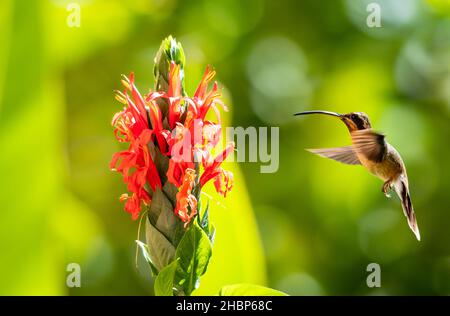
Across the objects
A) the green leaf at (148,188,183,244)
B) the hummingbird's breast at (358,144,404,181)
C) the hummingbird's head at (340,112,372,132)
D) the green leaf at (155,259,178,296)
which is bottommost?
the green leaf at (155,259,178,296)

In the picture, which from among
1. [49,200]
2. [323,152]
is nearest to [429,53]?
[323,152]

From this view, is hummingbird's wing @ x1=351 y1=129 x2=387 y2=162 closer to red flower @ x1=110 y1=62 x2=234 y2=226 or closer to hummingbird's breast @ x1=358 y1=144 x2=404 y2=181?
hummingbird's breast @ x1=358 y1=144 x2=404 y2=181

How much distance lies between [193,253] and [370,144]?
456 mm

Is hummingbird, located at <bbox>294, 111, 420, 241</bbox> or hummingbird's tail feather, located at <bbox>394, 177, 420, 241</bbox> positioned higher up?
hummingbird, located at <bbox>294, 111, 420, 241</bbox>

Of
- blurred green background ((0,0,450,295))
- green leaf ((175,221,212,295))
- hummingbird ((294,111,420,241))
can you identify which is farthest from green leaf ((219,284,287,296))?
blurred green background ((0,0,450,295))

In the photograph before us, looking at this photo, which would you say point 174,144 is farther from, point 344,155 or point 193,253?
point 344,155

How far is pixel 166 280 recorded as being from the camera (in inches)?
37.6

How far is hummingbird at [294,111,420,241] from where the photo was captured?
1.20 metres

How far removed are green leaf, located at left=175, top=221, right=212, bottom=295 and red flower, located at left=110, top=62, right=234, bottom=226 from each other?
29mm

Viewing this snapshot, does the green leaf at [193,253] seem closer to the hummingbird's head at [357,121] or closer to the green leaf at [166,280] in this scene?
the green leaf at [166,280]

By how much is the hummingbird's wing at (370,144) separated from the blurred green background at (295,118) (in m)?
0.47

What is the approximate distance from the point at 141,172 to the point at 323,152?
0.48 metres

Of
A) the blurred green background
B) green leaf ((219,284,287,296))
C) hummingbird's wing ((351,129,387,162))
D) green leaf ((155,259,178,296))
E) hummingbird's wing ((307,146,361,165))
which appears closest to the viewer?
green leaf ((155,259,178,296))
